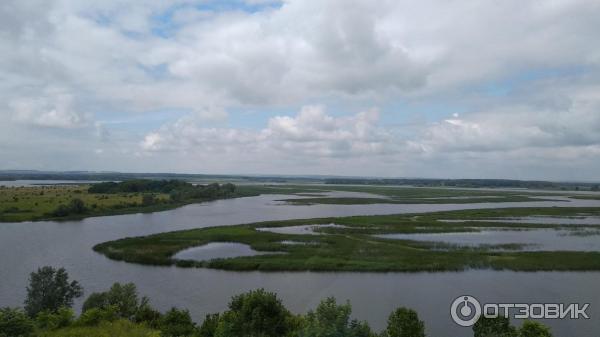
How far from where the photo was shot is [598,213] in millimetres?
66000

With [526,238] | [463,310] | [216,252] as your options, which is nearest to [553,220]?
[526,238]

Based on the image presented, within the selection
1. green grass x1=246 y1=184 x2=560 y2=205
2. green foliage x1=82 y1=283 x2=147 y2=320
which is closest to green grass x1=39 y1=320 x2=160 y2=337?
green foliage x1=82 y1=283 x2=147 y2=320

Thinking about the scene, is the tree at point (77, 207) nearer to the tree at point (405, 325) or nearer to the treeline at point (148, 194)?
the treeline at point (148, 194)

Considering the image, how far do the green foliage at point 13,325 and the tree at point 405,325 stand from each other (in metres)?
12.8

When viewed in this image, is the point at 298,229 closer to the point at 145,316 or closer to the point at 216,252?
the point at 216,252

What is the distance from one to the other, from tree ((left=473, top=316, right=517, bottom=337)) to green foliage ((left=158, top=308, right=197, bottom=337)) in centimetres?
1046

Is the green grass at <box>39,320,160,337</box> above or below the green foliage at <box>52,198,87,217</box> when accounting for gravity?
below

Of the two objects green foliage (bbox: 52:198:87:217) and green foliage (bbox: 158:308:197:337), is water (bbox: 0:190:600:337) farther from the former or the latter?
green foliage (bbox: 52:198:87:217)

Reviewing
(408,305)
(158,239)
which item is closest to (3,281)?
(158,239)

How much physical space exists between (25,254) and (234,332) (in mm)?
27731

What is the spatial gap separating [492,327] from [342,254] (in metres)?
18.8

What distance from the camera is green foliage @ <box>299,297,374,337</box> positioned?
1176 cm

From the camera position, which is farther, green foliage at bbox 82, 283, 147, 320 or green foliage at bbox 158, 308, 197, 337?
green foliage at bbox 82, 283, 147, 320

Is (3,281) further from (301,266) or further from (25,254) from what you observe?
(301,266)
